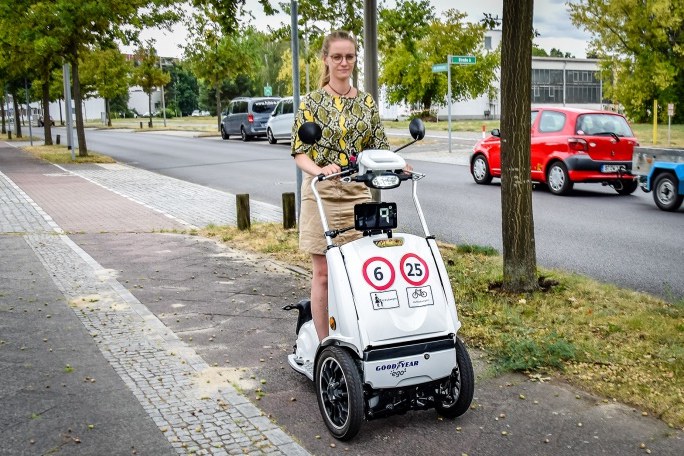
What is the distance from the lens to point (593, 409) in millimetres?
4410

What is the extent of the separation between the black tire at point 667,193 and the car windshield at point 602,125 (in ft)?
8.14

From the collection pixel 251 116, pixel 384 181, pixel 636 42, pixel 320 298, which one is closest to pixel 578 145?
pixel 320 298

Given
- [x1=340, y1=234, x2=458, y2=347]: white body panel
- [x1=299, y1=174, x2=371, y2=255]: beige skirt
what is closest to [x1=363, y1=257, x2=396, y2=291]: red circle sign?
[x1=340, y1=234, x2=458, y2=347]: white body panel

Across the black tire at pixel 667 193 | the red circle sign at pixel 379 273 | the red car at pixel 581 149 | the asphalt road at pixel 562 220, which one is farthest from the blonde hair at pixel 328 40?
the red car at pixel 581 149

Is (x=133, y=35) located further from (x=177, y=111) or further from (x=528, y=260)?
(x=177, y=111)

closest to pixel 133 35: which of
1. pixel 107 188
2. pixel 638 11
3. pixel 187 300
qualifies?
pixel 107 188

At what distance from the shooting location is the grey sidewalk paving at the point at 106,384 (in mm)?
4059

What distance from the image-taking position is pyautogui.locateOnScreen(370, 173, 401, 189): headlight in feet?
13.2

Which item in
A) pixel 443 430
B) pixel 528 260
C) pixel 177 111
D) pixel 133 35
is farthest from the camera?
pixel 177 111

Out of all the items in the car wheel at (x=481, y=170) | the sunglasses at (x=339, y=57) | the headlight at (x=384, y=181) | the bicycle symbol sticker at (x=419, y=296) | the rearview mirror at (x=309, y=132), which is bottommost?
the car wheel at (x=481, y=170)

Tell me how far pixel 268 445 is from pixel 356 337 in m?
0.70

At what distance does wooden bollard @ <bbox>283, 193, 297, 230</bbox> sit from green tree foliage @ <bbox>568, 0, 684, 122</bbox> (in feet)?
112

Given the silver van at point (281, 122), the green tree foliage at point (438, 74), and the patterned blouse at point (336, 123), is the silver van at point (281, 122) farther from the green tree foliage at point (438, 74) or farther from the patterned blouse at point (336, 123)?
the patterned blouse at point (336, 123)

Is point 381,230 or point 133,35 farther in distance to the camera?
point 133,35
